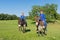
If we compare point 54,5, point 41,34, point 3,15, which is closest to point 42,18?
point 41,34

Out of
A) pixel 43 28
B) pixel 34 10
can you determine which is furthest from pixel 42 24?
pixel 34 10

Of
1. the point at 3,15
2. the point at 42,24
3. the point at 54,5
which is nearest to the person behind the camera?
the point at 42,24

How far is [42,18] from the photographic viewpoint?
15320 mm

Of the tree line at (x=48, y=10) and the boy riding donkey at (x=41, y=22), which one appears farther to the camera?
the tree line at (x=48, y=10)

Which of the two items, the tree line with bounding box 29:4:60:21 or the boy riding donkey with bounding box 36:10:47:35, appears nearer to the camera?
the boy riding donkey with bounding box 36:10:47:35

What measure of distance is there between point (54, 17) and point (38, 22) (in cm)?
5041

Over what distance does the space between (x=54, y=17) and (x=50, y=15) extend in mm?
3196

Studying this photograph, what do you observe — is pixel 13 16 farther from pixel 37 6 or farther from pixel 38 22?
pixel 38 22

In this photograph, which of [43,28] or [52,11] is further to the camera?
[52,11]

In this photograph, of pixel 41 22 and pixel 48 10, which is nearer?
pixel 41 22

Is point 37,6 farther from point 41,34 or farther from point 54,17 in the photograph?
point 41,34

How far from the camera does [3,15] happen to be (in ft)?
359

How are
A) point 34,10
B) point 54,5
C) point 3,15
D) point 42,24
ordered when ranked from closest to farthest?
point 42,24 → point 34,10 → point 54,5 → point 3,15

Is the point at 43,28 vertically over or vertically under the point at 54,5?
under
